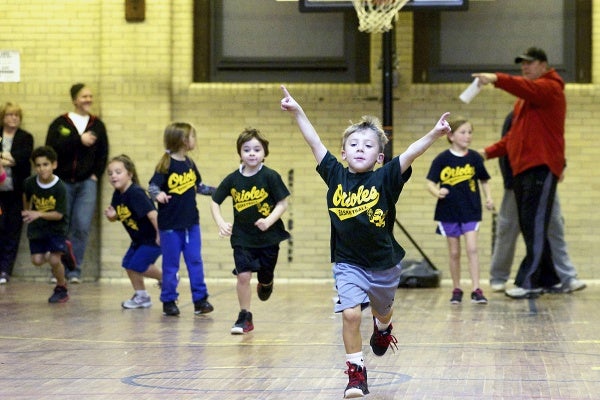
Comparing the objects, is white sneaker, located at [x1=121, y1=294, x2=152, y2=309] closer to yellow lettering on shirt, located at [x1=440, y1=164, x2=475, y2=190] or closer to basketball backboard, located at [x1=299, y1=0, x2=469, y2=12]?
yellow lettering on shirt, located at [x1=440, y1=164, x2=475, y2=190]

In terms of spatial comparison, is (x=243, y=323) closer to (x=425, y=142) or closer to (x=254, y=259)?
(x=254, y=259)

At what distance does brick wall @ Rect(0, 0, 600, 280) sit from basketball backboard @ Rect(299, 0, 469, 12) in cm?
134

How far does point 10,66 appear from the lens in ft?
51.1

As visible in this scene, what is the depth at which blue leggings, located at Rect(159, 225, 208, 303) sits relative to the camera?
11195 mm

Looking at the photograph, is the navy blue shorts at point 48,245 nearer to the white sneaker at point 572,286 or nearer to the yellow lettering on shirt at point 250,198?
the yellow lettering on shirt at point 250,198

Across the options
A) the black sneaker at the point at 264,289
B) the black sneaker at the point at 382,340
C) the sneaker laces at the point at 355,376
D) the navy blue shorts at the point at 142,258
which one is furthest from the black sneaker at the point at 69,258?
the sneaker laces at the point at 355,376

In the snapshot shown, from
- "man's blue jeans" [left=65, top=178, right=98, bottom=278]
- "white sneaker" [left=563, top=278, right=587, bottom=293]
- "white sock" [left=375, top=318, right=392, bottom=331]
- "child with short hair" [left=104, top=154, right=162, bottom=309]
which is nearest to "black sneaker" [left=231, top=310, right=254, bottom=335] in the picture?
"child with short hair" [left=104, top=154, right=162, bottom=309]

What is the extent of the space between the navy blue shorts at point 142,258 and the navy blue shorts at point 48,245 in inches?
37.7

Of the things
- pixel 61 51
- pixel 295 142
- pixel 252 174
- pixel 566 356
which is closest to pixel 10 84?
pixel 61 51

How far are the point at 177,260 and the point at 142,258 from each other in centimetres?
73

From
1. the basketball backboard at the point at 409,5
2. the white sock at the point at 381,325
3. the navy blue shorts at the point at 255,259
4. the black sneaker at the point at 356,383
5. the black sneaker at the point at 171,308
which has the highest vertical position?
the basketball backboard at the point at 409,5

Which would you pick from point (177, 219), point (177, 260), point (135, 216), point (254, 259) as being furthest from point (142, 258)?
point (254, 259)

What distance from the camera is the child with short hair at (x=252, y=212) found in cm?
1010

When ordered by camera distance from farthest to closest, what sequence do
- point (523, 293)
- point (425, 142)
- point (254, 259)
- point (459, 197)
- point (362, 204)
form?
point (523, 293) < point (459, 197) < point (254, 259) < point (362, 204) < point (425, 142)
